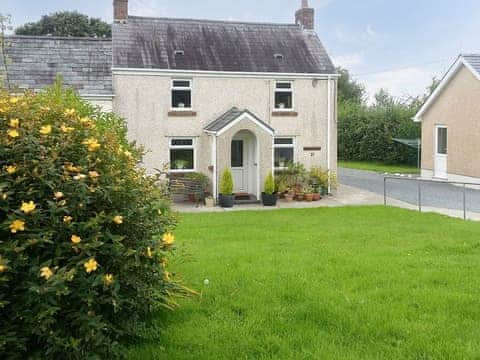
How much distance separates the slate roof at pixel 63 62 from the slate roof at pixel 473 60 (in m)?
15.6

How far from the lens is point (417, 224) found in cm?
1401

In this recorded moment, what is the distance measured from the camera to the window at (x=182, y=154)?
22.2m

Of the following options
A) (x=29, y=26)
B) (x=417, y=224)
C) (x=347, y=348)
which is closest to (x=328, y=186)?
(x=417, y=224)

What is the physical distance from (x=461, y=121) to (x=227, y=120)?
11503mm

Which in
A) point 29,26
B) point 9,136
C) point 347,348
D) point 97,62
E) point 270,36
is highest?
point 29,26

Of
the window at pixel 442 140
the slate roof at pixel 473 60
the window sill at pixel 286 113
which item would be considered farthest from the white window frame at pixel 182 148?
the window at pixel 442 140

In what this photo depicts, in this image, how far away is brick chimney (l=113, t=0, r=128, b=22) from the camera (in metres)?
23.0

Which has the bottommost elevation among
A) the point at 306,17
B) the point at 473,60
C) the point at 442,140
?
the point at 442,140

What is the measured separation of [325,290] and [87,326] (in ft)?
11.3

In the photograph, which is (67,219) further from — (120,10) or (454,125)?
(454,125)

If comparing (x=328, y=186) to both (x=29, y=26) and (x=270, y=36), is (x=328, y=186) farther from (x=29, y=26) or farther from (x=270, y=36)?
(x=29, y=26)

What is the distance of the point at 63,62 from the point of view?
72.0 ft

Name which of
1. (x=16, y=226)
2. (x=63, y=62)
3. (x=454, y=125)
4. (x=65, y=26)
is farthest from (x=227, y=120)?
(x=65, y=26)

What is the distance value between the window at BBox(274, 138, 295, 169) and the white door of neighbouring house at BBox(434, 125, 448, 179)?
847 cm
